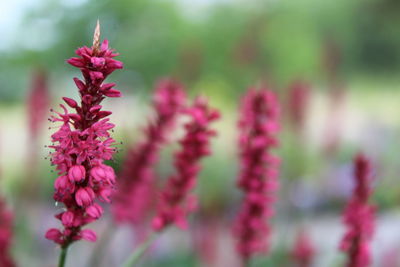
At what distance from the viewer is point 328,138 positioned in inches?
159

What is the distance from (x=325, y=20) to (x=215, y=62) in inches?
40.8

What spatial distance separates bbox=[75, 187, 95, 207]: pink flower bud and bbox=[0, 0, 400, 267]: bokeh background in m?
1.95

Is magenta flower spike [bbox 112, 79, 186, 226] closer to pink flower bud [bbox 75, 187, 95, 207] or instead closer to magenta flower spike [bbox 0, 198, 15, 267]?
magenta flower spike [bbox 0, 198, 15, 267]

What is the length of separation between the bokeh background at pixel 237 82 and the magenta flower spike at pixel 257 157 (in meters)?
1.44

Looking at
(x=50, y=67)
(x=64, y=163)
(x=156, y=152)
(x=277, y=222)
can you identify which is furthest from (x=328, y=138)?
(x=64, y=163)

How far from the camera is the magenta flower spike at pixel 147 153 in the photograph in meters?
1.26

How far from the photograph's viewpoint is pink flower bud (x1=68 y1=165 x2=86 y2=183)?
0.69 metres

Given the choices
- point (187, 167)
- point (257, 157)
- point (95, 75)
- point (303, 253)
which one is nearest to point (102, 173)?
point (95, 75)

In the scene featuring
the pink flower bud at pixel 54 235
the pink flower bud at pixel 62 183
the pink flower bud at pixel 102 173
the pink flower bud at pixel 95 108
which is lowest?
the pink flower bud at pixel 54 235

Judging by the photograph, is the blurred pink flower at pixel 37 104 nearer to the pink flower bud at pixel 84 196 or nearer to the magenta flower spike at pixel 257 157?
the magenta flower spike at pixel 257 157

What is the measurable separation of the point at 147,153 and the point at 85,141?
1.95 feet

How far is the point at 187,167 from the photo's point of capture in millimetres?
1132

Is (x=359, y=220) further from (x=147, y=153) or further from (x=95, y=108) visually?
(x=95, y=108)

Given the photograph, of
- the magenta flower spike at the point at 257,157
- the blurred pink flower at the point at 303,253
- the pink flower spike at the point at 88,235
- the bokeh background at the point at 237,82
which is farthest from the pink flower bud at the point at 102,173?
the bokeh background at the point at 237,82
